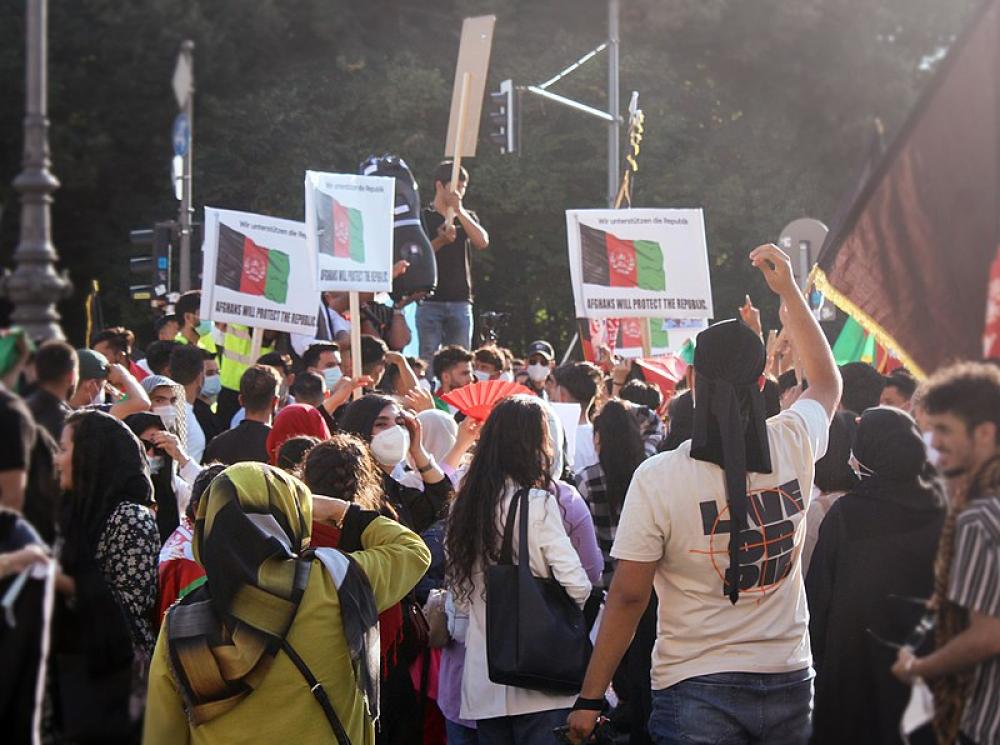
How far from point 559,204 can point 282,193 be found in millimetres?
5660

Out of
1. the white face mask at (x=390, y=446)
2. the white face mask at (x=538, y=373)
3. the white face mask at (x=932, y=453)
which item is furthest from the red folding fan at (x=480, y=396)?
the white face mask at (x=538, y=373)

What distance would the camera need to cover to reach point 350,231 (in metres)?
8.64

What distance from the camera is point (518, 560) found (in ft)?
16.3

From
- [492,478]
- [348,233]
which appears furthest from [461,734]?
[348,233]

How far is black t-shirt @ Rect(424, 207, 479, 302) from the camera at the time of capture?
11.7 m

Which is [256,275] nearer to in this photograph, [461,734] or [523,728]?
[461,734]

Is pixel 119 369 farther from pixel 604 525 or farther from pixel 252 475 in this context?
pixel 604 525

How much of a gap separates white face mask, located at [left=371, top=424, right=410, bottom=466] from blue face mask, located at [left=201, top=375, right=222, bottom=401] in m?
3.88

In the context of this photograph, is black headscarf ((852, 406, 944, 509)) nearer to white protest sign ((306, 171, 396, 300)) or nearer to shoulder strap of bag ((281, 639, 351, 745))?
shoulder strap of bag ((281, 639, 351, 745))

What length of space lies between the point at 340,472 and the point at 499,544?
23.2 inches

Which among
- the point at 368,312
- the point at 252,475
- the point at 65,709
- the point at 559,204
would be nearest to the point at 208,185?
the point at 559,204

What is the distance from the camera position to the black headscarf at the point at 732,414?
4.05m

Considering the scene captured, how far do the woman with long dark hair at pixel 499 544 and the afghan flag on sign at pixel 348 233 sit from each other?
3.61 meters

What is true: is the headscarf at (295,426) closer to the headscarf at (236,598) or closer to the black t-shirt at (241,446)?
the black t-shirt at (241,446)
